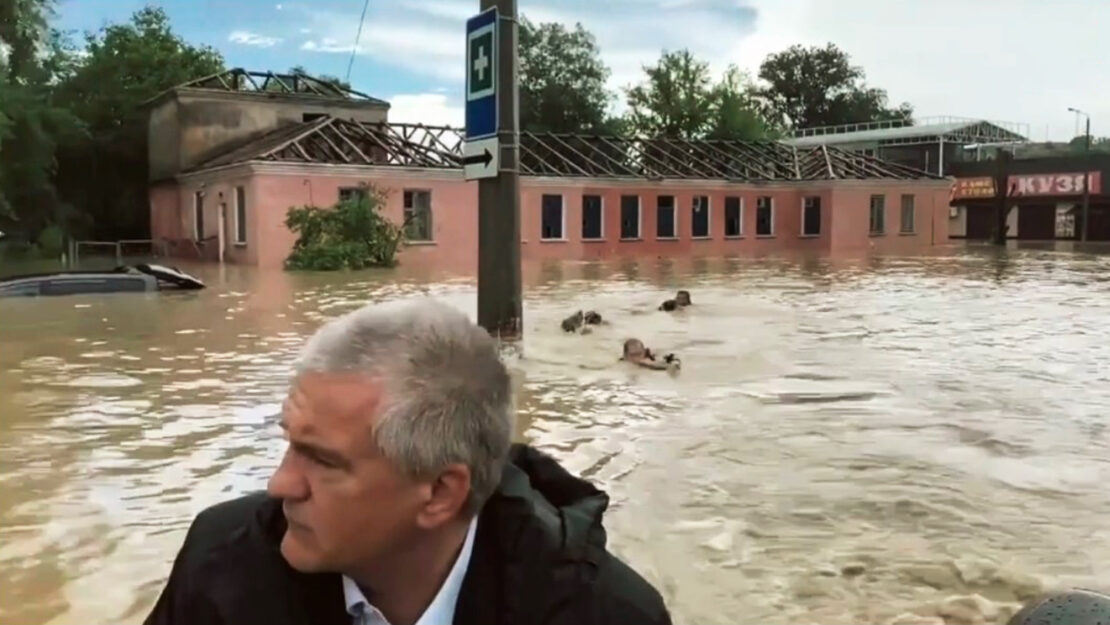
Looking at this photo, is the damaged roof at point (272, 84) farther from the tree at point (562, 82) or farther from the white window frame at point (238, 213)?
the tree at point (562, 82)

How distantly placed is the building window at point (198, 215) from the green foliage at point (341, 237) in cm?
244

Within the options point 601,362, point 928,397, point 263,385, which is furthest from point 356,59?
point 928,397

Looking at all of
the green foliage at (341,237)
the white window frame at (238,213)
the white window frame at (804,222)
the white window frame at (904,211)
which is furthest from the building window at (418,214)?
the white window frame at (904,211)

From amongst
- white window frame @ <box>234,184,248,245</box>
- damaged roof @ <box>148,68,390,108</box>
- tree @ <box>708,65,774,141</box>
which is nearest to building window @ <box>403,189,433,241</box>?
damaged roof @ <box>148,68,390,108</box>

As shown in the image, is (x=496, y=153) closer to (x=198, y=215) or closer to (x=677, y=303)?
(x=677, y=303)

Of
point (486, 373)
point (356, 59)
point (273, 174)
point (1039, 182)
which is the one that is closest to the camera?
point (486, 373)

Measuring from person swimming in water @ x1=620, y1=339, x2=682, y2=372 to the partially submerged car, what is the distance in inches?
194

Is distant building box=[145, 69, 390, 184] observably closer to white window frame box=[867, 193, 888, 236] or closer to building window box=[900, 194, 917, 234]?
white window frame box=[867, 193, 888, 236]

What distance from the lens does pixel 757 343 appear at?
20.7ft

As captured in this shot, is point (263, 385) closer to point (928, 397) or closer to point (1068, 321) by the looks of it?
point (928, 397)

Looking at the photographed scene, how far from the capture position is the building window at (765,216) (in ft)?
67.8

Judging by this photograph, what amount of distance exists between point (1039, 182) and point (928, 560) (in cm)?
2452

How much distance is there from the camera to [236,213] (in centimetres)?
1446

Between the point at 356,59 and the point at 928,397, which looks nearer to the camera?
the point at 356,59
